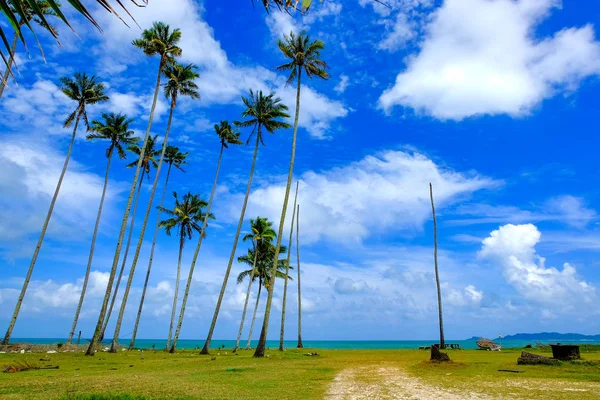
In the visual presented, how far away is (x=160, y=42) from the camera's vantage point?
96.7ft

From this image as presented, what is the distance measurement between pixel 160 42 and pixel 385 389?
92.6 ft

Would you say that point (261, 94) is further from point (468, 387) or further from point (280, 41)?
point (468, 387)

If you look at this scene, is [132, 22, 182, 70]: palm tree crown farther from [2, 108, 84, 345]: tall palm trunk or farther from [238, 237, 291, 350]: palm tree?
[238, 237, 291, 350]: palm tree

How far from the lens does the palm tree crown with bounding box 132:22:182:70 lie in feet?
97.2

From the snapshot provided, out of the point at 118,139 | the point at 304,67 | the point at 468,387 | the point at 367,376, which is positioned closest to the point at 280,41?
the point at 304,67

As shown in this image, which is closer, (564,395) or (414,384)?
(564,395)

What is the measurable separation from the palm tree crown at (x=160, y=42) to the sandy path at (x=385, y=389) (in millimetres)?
26408

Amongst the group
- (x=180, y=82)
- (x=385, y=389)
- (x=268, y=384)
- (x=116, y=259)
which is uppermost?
(x=180, y=82)

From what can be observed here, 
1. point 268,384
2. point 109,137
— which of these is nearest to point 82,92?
point 109,137

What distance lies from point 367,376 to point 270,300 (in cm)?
1341

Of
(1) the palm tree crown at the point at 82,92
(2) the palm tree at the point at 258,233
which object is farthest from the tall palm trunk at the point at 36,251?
(2) the palm tree at the point at 258,233

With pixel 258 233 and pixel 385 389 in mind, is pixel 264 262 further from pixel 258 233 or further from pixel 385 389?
pixel 385 389

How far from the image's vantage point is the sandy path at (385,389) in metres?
10.7

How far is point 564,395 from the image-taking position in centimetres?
1038
